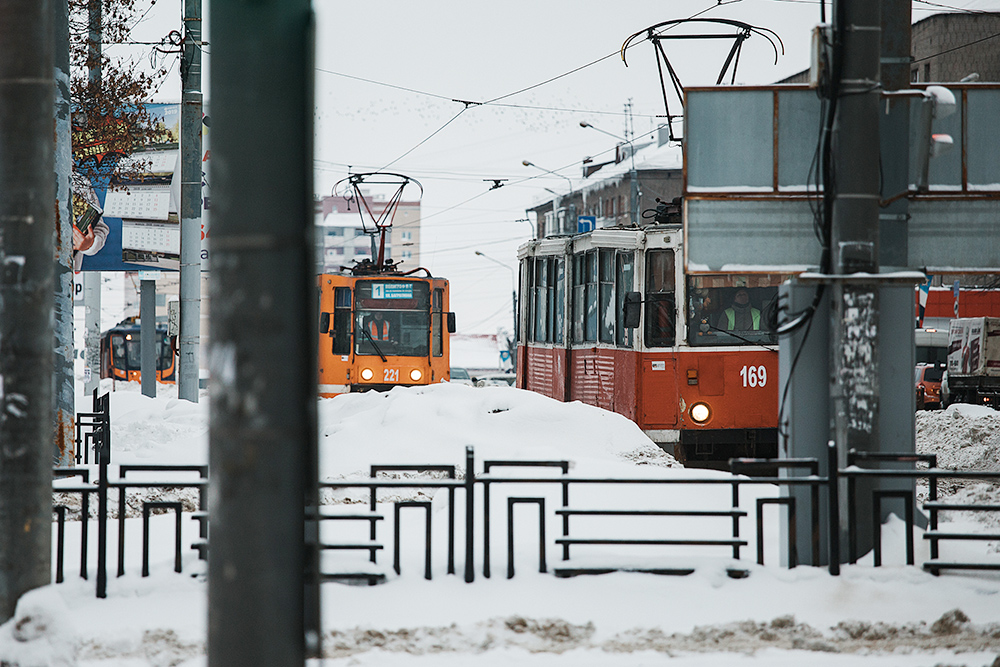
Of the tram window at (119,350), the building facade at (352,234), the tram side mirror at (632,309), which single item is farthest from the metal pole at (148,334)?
the building facade at (352,234)

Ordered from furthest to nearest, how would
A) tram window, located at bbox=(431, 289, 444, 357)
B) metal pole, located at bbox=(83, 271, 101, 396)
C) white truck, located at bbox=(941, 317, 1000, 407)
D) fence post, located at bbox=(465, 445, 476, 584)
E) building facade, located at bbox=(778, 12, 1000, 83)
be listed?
1. building facade, located at bbox=(778, 12, 1000, 83)
2. white truck, located at bbox=(941, 317, 1000, 407)
3. metal pole, located at bbox=(83, 271, 101, 396)
4. tram window, located at bbox=(431, 289, 444, 357)
5. fence post, located at bbox=(465, 445, 476, 584)

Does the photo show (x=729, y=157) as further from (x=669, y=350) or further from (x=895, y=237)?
(x=669, y=350)

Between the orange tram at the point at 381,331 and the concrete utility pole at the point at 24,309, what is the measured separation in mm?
11865

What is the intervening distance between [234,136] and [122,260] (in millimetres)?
18274

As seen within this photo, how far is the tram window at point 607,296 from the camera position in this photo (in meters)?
11.8

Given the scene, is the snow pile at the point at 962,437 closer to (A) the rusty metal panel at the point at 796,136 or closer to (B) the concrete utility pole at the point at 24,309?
(A) the rusty metal panel at the point at 796,136

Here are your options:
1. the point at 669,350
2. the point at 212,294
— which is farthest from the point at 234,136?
the point at 669,350

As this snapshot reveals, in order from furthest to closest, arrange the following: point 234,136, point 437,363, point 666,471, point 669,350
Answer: point 437,363 < point 669,350 < point 666,471 < point 234,136

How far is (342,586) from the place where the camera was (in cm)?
574

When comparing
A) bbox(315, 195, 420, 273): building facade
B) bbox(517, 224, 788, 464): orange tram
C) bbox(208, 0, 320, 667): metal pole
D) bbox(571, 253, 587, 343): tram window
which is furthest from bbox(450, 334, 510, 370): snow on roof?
bbox(208, 0, 320, 667): metal pole

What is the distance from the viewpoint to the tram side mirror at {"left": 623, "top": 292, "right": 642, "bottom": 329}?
35.7 feet

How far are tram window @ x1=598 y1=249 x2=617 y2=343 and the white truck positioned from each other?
17676 millimetres

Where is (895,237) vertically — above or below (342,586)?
above

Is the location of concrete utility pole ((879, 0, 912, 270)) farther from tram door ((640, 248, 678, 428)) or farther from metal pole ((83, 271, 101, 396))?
metal pole ((83, 271, 101, 396))
